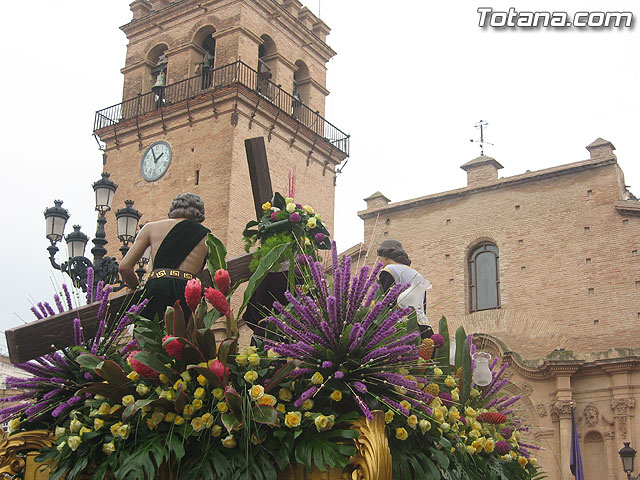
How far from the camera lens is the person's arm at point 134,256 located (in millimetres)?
4746

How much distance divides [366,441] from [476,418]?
1.18m

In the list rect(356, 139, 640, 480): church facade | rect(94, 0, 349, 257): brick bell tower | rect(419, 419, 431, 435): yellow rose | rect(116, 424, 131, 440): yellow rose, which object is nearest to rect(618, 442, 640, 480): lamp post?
rect(356, 139, 640, 480): church facade

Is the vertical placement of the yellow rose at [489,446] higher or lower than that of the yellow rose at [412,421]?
lower

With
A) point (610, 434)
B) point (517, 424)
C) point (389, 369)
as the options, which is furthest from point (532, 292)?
point (389, 369)

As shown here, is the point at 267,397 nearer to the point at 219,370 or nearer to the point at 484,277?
the point at 219,370

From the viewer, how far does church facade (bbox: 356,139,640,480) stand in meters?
19.7

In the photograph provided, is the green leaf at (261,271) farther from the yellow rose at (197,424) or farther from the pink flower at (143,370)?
the yellow rose at (197,424)

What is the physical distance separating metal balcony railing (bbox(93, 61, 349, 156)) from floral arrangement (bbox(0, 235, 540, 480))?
818 inches

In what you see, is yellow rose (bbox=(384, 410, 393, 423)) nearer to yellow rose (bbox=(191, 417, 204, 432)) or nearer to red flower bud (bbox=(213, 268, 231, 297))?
yellow rose (bbox=(191, 417, 204, 432))

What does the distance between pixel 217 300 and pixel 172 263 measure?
1098 millimetres

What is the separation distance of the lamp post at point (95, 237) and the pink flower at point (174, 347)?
840 centimetres

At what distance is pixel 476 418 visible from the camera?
430cm

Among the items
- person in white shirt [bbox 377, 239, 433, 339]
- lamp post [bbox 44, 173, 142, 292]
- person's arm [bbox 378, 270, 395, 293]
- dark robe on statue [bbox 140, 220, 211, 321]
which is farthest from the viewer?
lamp post [bbox 44, 173, 142, 292]

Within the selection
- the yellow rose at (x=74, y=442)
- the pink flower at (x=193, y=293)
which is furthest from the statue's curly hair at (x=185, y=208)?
the yellow rose at (x=74, y=442)
